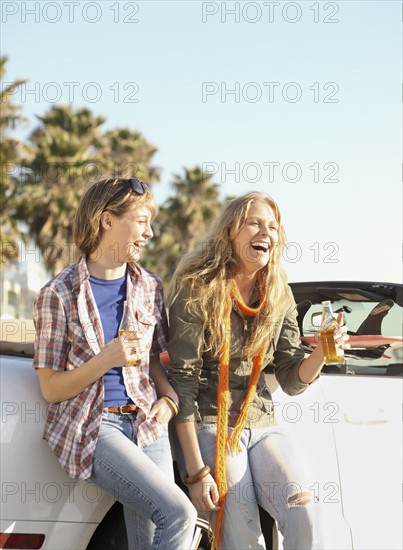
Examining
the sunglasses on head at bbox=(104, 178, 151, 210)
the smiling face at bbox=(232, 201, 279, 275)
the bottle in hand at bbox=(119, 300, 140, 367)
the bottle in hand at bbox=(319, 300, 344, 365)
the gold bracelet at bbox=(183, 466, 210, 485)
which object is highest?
the sunglasses on head at bbox=(104, 178, 151, 210)

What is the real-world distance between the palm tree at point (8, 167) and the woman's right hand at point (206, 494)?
26.5m

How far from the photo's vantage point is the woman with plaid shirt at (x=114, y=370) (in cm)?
301

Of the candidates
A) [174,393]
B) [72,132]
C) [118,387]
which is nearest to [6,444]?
[118,387]

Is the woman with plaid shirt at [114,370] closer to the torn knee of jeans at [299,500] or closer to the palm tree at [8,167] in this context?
the torn knee of jeans at [299,500]

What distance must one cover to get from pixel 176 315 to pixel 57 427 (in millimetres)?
669

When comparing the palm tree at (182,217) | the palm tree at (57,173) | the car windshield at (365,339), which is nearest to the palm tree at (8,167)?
the palm tree at (57,173)

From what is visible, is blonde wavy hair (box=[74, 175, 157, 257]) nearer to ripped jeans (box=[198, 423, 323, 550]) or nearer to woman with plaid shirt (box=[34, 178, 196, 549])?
woman with plaid shirt (box=[34, 178, 196, 549])

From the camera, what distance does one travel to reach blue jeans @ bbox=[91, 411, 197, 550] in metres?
2.97

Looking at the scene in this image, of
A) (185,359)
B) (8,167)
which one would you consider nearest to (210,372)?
(185,359)

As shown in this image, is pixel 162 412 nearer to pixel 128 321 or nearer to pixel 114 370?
pixel 114 370

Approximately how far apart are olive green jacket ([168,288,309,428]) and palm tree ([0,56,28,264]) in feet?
85.7

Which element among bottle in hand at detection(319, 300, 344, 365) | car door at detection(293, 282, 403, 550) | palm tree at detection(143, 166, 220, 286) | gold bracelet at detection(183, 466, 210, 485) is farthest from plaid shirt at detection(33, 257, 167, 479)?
palm tree at detection(143, 166, 220, 286)

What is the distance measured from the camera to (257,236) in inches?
140

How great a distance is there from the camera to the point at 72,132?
32906 millimetres
